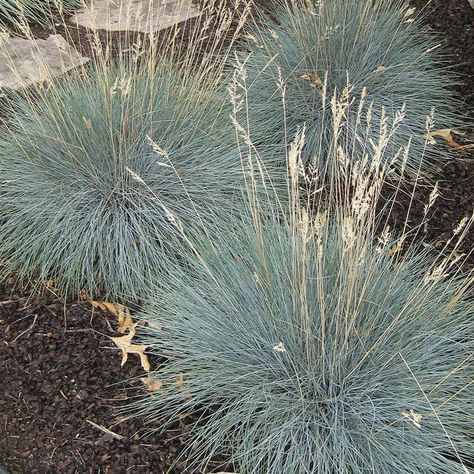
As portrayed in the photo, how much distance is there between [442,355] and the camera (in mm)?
2604

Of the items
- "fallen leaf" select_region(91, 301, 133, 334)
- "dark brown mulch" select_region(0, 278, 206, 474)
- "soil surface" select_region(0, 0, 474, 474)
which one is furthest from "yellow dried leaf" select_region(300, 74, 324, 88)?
"dark brown mulch" select_region(0, 278, 206, 474)

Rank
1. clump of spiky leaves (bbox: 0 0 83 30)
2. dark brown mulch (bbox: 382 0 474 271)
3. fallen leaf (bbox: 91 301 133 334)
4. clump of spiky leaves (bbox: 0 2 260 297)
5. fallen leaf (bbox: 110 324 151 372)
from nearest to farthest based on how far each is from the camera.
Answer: fallen leaf (bbox: 110 324 151 372) → fallen leaf (bbox: 91 301 133 334) → clump of spiky leaves (bbox: 0 2 260 297) → dark brown mulch (bbox: 382 0 474 271) → clump of spiky leaves (bbox: 0 0 83 30)

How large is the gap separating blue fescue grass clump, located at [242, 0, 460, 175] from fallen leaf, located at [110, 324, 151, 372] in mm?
1372

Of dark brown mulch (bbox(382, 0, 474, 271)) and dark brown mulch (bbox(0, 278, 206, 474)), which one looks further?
dark brown mulch (bbox(382, 0, 474, 271))

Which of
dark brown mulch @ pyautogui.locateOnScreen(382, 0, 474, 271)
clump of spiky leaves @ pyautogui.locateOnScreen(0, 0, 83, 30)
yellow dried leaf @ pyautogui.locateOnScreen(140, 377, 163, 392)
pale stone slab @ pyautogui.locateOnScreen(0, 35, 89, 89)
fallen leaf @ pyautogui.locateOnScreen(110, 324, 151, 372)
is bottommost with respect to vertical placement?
dark brown mulch @ pyautogui.locateOnScreen(382, 0, 474, 271)

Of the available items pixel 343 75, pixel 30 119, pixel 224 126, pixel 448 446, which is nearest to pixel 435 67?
pixel 343 75

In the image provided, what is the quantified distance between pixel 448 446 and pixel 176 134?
73.8 inches

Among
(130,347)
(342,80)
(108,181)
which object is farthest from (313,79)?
(130,347)

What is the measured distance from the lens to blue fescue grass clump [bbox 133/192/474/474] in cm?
235

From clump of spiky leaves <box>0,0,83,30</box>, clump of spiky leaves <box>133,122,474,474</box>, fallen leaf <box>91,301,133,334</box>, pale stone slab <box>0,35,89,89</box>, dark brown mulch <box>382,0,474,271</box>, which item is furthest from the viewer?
clump of spiky leaves <box>0,0,83,30</box>

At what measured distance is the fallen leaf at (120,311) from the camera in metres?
3.04

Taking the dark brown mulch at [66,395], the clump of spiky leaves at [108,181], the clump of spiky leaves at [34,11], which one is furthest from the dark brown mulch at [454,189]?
the clump of spiky leaves at [34,11]

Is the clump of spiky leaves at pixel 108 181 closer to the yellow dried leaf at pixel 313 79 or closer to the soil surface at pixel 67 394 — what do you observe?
the soil surface at pixel 67 394

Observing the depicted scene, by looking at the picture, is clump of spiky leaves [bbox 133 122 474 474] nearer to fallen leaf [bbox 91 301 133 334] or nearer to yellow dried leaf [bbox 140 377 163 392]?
yellow dried leaf [bbox 140 377 163 392]
